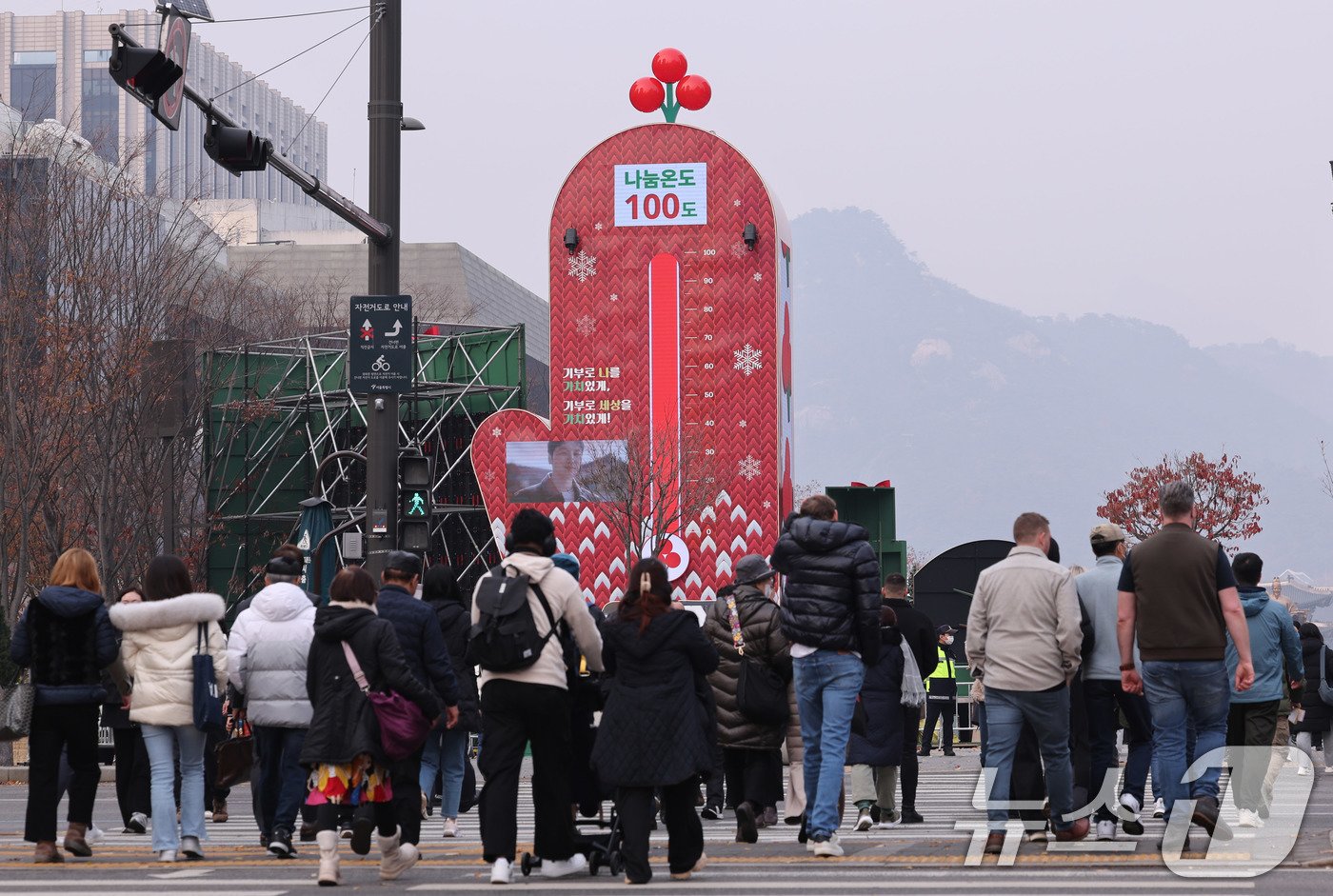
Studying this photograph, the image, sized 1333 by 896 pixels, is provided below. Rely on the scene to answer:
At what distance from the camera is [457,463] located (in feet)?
181

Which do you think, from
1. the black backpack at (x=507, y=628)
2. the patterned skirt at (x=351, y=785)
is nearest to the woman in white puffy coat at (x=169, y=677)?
the patterned skirt at (x=351, y=785)

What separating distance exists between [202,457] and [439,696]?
4439 cm

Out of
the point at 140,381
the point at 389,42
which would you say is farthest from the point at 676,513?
the point at 389,42

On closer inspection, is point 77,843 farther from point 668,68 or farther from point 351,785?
point 668,68

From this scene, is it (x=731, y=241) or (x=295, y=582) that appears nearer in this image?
(x=295, y=582)

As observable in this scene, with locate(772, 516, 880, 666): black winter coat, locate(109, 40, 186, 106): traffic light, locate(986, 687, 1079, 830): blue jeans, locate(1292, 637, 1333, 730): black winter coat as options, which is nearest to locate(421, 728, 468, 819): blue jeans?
locate(772, 516, 880, 666): black winter coat

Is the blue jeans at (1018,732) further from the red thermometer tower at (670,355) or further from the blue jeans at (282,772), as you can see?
the red thermometer tower at (670,355)

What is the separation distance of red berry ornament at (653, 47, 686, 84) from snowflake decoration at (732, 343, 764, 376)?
20.5 ft

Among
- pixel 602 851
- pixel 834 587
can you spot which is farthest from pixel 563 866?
pixel 834 587

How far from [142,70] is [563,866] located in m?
6.72

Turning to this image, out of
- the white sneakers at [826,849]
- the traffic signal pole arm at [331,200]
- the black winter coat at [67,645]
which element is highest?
the traffic signal pole arm at [331,200]

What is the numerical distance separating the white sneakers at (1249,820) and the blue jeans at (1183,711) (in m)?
1.72

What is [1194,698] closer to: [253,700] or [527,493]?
[253,700]

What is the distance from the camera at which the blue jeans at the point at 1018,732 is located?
35.4 ft
